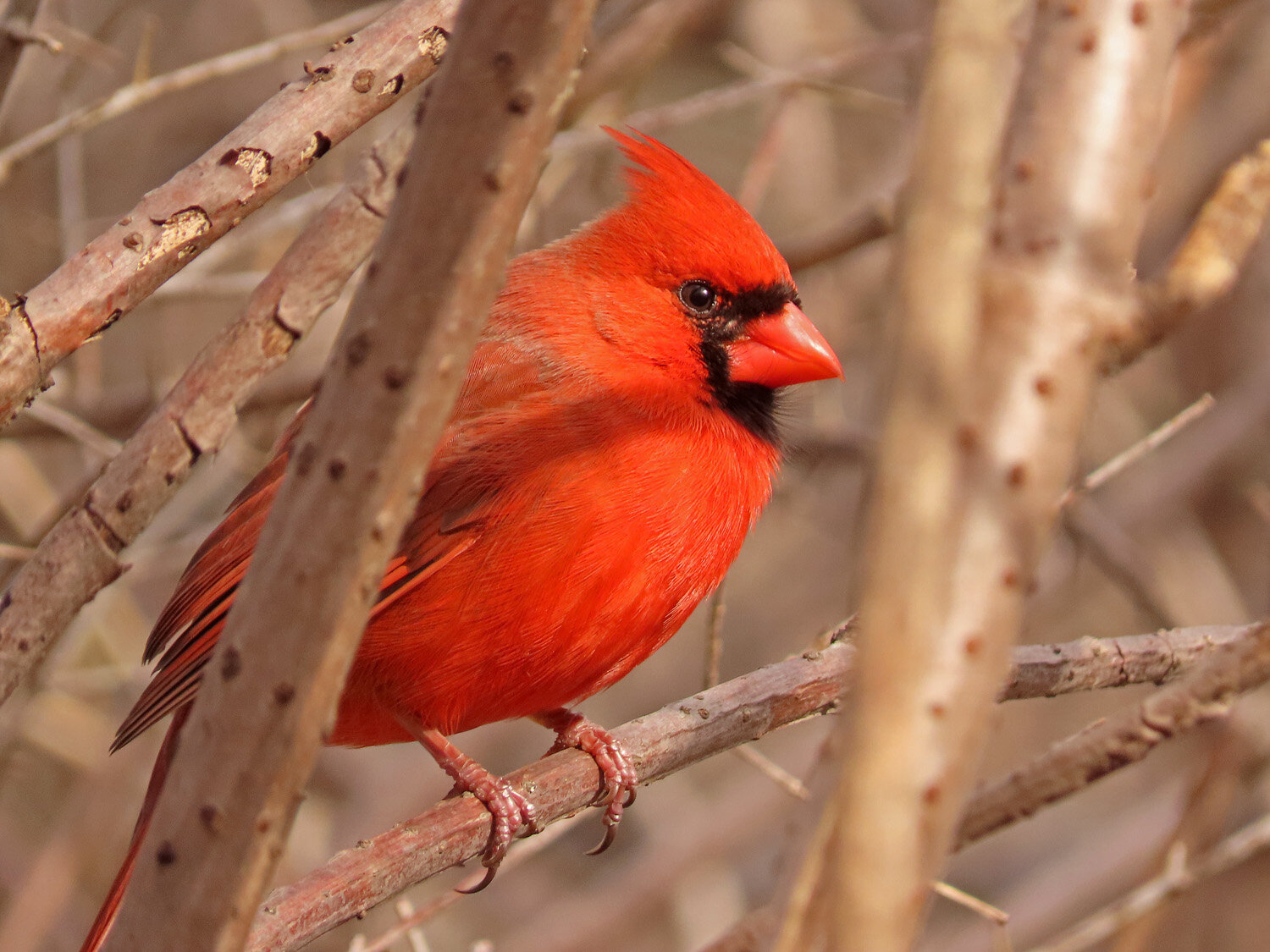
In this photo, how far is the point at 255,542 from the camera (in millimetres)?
2488

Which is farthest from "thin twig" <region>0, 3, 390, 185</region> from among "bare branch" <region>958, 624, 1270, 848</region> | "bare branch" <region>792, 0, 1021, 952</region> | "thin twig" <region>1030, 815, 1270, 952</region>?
"thin twig" <region>1030, 815, 1270, 952</region>

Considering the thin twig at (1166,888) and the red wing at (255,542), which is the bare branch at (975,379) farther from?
the thin twig at (1166,888)

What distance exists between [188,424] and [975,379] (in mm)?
1314

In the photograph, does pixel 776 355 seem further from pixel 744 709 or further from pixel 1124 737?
pixel 1124 737

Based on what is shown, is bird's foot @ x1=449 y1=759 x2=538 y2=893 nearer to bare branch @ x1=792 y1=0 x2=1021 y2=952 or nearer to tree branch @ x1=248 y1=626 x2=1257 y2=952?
tree branch @ x1=248 y1=626 x2=1257 y2=952

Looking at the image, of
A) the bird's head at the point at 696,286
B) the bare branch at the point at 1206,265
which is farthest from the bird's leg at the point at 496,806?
the bare branch at the point at 1206,265

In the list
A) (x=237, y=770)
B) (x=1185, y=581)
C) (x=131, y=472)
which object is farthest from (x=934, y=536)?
(x=1185, y=581)

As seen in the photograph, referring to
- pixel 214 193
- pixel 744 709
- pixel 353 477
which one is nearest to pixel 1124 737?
pixel 744 709

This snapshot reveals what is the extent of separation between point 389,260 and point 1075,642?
5.44ft

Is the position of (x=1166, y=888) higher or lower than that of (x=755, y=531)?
lower

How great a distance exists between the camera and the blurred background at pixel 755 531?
13.3ft

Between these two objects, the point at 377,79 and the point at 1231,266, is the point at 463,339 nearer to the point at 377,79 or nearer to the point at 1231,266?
the point at 1231,266

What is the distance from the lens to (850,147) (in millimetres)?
6637

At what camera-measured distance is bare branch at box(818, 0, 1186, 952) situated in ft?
2.90
